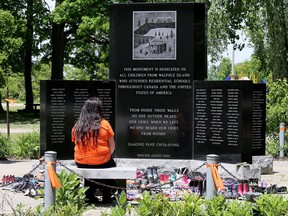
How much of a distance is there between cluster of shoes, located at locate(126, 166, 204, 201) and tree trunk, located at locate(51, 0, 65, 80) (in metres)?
28.8

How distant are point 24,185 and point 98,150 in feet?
6.74

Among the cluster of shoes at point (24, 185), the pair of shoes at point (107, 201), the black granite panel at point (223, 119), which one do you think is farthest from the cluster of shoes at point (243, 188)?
the cluster of shoes at point (24, 185)

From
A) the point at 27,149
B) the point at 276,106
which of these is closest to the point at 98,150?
the point at 27,149

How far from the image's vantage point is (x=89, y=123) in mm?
9531

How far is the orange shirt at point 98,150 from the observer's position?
377 inches

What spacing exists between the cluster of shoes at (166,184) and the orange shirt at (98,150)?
86 centimetres

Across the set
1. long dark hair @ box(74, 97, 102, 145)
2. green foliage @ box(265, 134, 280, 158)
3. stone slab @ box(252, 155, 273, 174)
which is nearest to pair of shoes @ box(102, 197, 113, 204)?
long dark hair @ box(74, 97, 102, 145)

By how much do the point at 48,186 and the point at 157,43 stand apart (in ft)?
17.3

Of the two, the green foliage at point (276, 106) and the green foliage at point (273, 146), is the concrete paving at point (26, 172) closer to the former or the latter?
the green foliage at point (273, 146)

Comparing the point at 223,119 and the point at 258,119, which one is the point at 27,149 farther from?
the point at 223,119

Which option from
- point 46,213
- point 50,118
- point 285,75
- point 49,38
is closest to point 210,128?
point 50,118

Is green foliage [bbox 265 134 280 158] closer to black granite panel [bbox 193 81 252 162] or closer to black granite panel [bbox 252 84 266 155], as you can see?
black granite panel [bbox 252 84 266 155]

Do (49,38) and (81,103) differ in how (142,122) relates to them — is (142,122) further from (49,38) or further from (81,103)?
(49,38)

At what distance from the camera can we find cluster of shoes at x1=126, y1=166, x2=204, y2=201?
33.8ft
